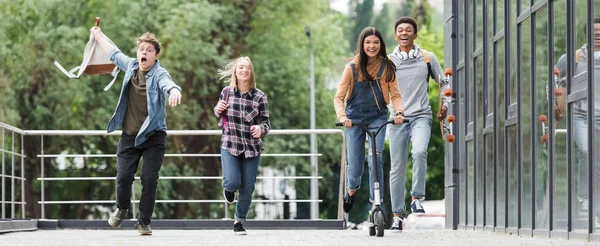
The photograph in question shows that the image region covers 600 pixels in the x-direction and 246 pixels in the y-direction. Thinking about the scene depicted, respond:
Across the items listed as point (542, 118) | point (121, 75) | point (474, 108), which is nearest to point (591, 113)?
point (542, 118)

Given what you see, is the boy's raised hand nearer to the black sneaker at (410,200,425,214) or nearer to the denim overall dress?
the denim overall dress

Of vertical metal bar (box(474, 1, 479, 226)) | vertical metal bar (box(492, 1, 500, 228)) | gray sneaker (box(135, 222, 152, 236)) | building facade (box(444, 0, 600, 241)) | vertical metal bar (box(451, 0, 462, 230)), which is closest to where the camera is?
building facade (box(444, 0, 600, 241))

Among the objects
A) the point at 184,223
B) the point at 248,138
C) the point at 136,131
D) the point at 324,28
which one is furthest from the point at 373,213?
the point at 324,28

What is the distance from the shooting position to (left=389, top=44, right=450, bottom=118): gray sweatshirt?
11.7 metres

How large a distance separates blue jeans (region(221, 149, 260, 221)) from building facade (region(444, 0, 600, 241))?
2389 mm

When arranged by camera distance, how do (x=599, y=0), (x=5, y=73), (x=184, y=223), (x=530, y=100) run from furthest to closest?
(x=5, y=73) < (x=184, y=223) < (x=530, y=100) < (x=599, y=0)

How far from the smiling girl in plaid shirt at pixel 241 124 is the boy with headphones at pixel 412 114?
117 centimetres

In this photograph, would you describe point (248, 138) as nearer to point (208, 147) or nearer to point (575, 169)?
point (575, 169)

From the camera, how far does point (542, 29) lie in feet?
36.3

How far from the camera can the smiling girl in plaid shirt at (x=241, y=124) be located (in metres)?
11.7

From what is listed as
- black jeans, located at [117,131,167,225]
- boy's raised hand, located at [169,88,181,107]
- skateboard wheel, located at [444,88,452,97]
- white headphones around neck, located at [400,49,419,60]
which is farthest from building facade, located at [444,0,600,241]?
black jeans, located at [117,131,167,225]

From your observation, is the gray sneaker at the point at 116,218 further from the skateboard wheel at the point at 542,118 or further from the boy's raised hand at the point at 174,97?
the skateboard wheel at the point at 542,118

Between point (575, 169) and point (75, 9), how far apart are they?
90.4ft

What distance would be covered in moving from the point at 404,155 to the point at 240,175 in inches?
56.9
